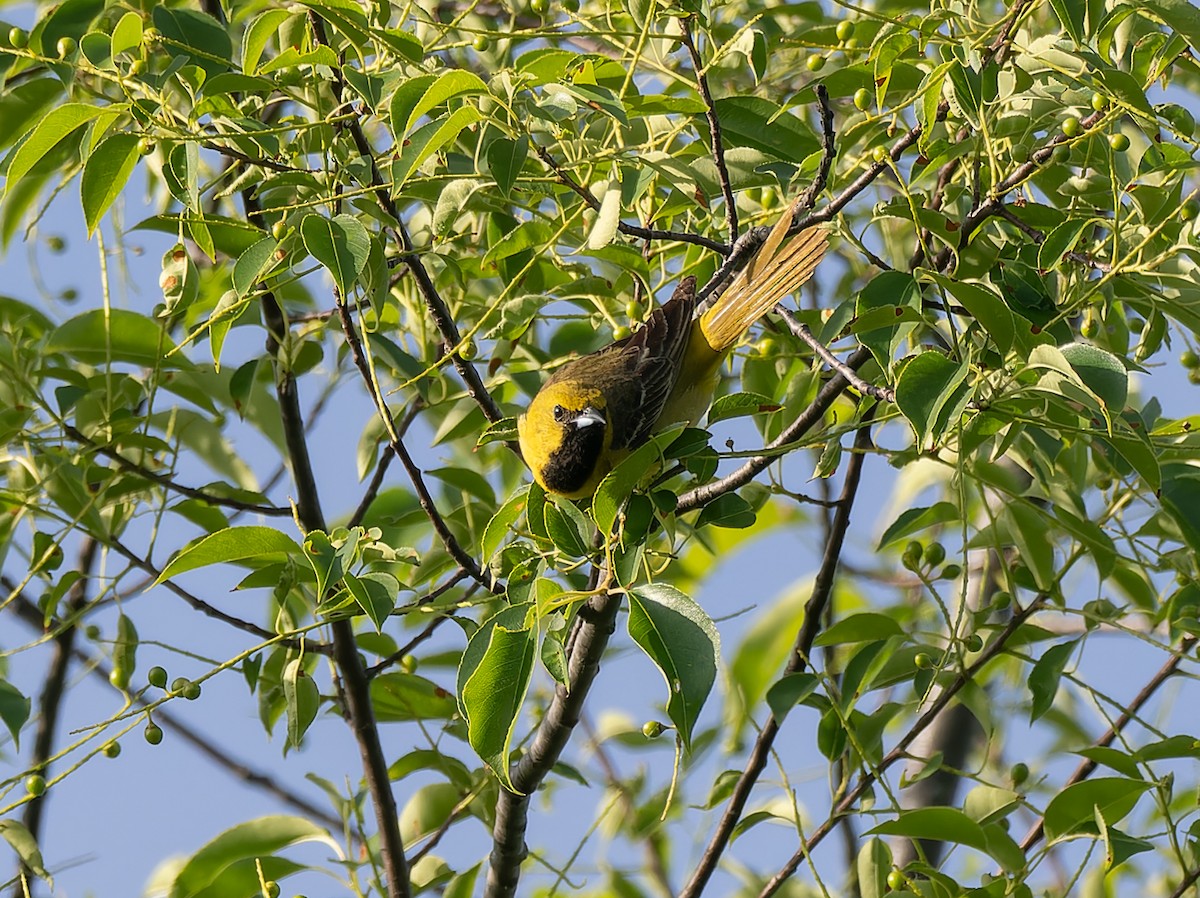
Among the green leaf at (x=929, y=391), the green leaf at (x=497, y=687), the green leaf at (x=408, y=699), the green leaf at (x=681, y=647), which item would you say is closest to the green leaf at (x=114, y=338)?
the green leaf at (x=408, y=699)

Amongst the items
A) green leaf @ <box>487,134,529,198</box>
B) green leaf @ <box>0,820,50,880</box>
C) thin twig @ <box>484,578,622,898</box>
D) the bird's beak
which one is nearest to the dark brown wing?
the bird's beak

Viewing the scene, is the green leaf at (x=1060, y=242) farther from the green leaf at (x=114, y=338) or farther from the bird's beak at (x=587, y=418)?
the green leaf at (x=114, y=338)

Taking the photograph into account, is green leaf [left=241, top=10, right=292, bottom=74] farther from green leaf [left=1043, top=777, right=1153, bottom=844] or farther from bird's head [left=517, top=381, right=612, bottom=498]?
green leaf [left=1043, top=777, right=1153, bottom=844]

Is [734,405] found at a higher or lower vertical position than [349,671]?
lower

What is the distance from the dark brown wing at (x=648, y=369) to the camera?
290 cm

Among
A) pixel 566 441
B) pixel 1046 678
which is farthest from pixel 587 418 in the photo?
pixel 1046 678

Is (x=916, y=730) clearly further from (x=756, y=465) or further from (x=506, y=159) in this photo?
(x=506, y=159)

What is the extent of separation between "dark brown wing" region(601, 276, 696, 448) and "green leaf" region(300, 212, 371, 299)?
1111mm

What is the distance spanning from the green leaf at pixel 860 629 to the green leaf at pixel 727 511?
0.48m

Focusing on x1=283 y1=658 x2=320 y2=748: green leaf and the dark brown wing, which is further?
the dark brown wing

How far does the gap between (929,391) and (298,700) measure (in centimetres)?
124

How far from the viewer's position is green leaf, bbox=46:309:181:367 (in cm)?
255

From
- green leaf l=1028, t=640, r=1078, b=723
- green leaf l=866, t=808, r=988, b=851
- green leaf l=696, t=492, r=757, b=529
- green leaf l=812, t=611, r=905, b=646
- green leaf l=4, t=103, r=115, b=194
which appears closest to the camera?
green leaf l=4, t=103, r=115, b=194

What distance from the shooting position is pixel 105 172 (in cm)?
195
